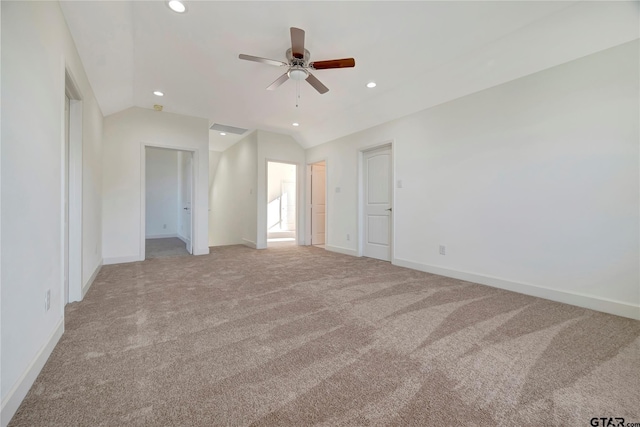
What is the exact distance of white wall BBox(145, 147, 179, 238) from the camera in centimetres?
809

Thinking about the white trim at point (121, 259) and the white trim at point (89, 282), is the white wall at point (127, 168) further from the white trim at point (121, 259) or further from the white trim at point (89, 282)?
the white trim at point (89, 282)

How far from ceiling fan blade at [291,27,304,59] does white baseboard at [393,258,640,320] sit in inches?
129

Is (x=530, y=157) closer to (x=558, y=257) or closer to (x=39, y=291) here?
(x=558, y=257)

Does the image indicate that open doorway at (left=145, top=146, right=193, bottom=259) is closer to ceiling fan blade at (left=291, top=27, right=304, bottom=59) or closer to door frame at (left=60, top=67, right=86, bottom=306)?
door frame at (left=60, top=67, right=86, bottom=306)

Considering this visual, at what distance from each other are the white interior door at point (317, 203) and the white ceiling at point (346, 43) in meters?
2.74

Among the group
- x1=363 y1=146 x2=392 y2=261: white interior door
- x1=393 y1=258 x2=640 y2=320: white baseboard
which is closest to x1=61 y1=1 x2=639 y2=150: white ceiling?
x1=363 y1=146 x2=392 y2=261: white interior door

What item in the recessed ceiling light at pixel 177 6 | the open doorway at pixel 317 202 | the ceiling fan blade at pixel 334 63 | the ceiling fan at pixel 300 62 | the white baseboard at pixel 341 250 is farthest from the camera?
the open doorway at pixel 317 202

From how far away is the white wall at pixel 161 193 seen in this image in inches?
318

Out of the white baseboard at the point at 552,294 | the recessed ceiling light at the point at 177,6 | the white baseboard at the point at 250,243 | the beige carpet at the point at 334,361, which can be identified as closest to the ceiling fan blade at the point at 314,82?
the recessed ceiling light at the point at 177,6

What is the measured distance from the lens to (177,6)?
2281mm

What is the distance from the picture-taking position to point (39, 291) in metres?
1.54

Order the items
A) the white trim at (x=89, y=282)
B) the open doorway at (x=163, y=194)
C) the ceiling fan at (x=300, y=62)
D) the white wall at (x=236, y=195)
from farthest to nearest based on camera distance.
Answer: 1. the open doorway at (x=163, y=194)
2. the white wall at (x=236, y=195)
3. the white trim at (x=89, y=282)
4. the ceiling fan at (x=300, y=62)

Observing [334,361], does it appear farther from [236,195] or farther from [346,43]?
[236,195]

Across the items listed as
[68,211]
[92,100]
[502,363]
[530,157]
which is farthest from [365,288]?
[92,100]
